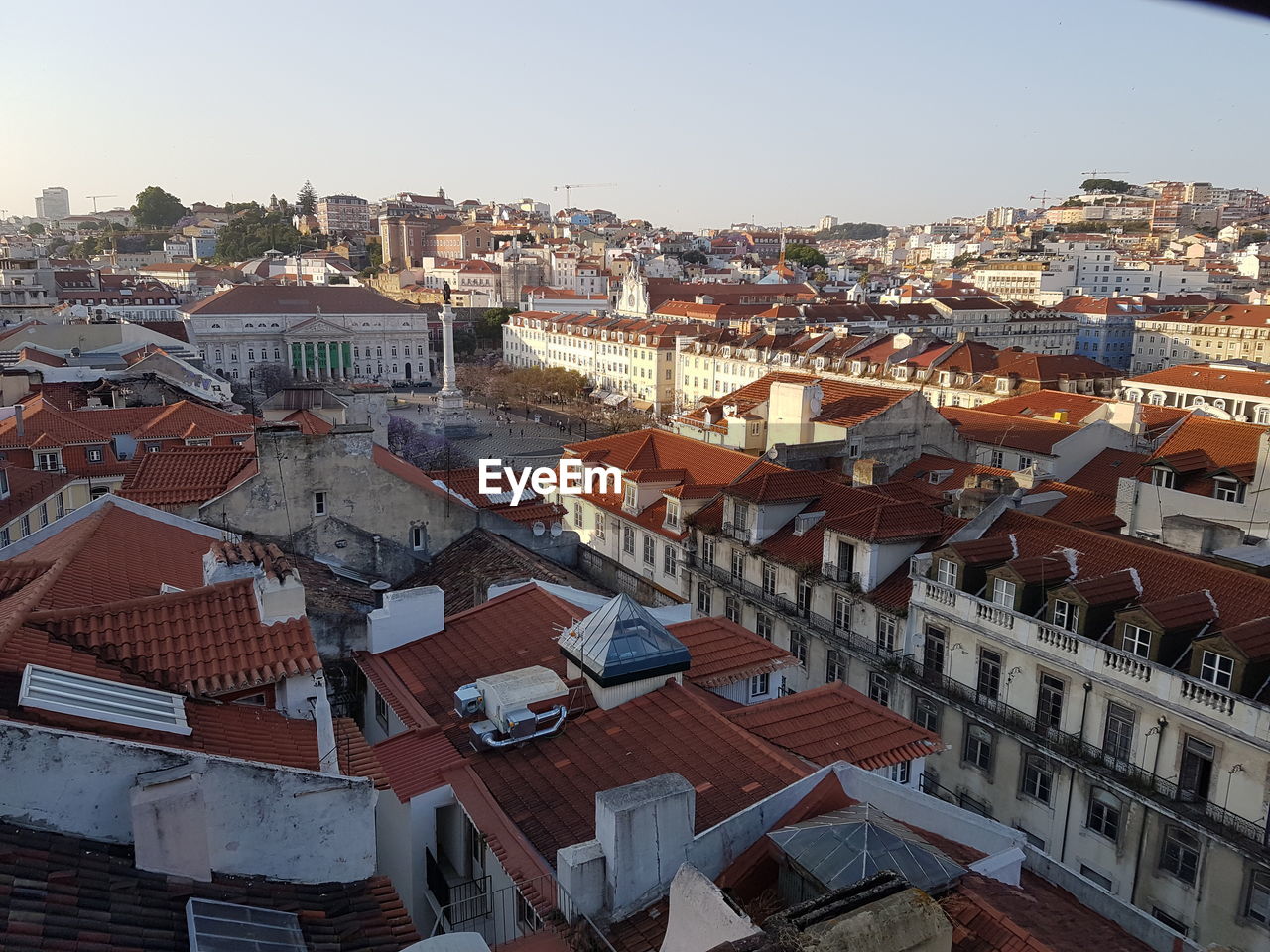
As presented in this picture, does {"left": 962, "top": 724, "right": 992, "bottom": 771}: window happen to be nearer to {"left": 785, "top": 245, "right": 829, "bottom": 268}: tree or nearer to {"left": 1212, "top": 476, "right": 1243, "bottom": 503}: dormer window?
{"left": 1212, "top": 476, "right": 1243, "bottom": 503}: dormer window

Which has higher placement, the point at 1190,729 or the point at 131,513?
the point at 131,513

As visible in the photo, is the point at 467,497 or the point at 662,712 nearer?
the point at 662,712

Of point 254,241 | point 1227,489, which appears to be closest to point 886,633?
point 1227,489

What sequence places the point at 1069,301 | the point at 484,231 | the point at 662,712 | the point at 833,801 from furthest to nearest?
the point at 484,231 → the point at 1069,301 → the point at 662,712 → the point at 833,801

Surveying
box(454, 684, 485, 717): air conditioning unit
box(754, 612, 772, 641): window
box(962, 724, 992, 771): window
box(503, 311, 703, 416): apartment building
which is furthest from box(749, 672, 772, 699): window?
box(503, 311, 703, 416): apartment building

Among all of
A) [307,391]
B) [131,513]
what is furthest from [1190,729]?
[307,391]

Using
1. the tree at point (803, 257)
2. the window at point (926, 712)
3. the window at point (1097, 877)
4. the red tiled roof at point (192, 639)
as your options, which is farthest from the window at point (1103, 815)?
the tree at point (803, 257)

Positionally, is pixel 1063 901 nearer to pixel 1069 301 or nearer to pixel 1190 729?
pixel 1190 729
